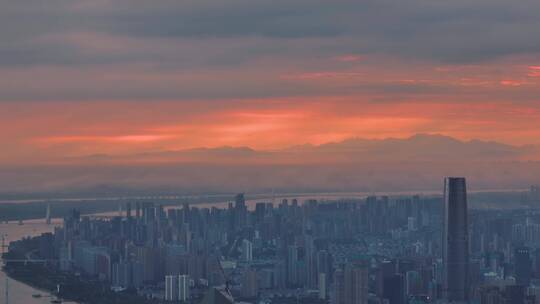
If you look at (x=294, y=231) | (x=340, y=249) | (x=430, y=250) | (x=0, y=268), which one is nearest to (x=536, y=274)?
(x=430, y=250)

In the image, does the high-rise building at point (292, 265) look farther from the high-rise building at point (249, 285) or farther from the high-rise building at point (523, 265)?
the high-rise building at point (523, 265)

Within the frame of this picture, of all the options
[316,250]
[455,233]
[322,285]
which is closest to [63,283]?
[322,285]

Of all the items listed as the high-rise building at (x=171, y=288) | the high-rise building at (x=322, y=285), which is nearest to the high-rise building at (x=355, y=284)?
the high-rise building at (x=322, y=285)

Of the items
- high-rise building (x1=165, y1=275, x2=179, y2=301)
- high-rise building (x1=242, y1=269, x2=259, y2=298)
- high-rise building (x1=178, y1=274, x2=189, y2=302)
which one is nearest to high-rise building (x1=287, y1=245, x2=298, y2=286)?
high-rise building (x1=242, y1=269, x2=259, y2=298)

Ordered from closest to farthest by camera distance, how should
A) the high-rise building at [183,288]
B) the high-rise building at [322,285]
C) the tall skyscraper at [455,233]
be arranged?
the high-rise building at [183,288], the high-rise building at [322,285], the tall skyscraper at [455,233]

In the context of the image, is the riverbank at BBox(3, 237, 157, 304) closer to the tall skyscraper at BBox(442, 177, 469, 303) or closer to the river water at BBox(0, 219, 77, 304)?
the river water at BBox(0, 219, 77, 304)

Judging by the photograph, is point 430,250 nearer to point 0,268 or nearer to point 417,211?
point 417,211
